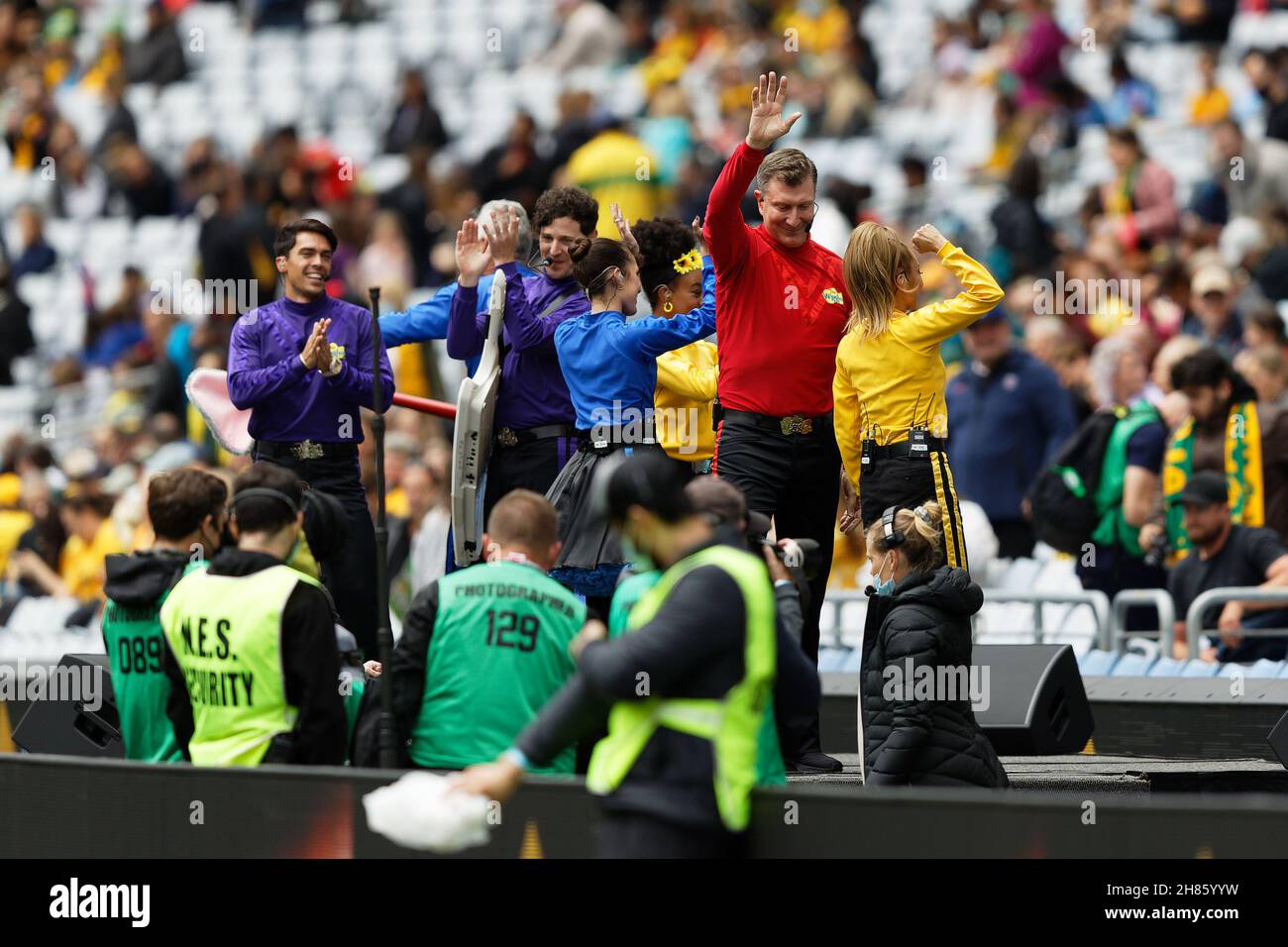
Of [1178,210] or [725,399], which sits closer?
[725,399]

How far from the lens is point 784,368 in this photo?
8648 millimetres

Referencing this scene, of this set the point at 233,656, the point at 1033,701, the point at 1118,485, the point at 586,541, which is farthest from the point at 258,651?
the point at 1118,485

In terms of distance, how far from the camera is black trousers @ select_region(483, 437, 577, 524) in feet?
30.0

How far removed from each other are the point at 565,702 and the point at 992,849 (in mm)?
1113

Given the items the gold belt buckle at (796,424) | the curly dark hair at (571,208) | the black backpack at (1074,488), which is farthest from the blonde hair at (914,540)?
the black backpack at (1074,488)

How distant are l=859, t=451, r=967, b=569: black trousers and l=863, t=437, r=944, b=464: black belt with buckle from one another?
0.05 feet

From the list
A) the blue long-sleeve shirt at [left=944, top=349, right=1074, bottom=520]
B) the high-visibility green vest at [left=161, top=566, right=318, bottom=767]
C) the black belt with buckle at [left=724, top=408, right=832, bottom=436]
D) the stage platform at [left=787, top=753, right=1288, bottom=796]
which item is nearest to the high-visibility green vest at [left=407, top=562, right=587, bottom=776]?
the high-visibility green vest at [left=161, top=566, right=318, bottom=767]

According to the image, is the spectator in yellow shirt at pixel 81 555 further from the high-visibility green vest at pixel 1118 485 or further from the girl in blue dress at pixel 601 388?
the girl in blue dress at pixel 601 388

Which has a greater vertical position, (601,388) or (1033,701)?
(601,388)

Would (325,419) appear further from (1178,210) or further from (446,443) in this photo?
(1178,210)

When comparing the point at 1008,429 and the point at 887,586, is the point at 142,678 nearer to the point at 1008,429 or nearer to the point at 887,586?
the point at 887,586

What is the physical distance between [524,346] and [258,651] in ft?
7.72

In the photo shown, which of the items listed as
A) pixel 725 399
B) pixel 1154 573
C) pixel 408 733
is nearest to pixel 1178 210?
pixel 1154 573

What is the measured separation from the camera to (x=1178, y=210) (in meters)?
15.9
